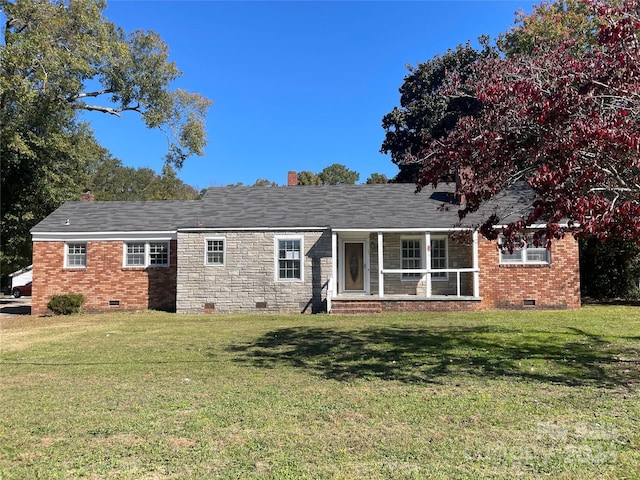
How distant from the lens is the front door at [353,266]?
18.1 m

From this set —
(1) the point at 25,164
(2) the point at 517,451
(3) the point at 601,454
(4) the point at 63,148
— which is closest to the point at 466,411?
(2) the point at 517,451

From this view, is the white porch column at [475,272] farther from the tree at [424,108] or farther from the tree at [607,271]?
the tree at [424,108]

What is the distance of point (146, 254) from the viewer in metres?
18.7

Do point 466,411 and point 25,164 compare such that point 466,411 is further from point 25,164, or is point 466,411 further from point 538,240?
point 25,164

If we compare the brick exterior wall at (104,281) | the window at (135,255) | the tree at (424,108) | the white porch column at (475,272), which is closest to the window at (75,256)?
the brick exterior wall at (104,281)

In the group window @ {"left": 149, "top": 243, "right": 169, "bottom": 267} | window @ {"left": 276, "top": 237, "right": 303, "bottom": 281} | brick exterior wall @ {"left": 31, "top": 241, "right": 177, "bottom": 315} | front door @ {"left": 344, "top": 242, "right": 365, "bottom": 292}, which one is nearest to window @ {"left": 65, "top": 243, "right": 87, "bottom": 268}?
brick exterior wall @ {"left": 31, "top": 241, "right": 177, "bottom": 315}

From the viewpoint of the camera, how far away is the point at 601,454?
4.18m

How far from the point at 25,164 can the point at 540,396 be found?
78.7 feet

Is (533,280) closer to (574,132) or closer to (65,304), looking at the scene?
(574,132)

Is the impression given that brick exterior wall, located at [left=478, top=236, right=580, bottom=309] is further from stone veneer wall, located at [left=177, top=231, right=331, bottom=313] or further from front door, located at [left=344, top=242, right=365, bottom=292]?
stone veneer wall, located at [left=177, top=231, right=331, bottom=313]

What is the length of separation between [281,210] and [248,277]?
3002 millimetres

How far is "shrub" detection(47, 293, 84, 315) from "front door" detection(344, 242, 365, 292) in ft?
33.2

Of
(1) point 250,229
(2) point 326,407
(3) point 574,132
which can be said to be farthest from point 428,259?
(2) point 326,407

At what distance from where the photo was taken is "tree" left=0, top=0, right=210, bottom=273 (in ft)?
63.1
